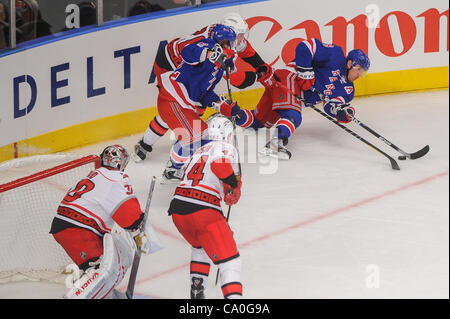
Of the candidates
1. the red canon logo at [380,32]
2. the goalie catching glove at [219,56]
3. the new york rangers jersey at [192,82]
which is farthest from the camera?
the red canon logo at [380,32]

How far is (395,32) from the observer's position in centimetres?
645

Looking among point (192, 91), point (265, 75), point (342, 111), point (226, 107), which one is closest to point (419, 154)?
point (342, 111)

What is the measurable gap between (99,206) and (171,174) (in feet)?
4.71

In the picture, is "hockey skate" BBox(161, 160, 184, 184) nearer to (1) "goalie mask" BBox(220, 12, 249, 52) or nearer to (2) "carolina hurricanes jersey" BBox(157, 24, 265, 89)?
(2) "carolina hurricanes jersey" BBox(157, 24, 265, 89)

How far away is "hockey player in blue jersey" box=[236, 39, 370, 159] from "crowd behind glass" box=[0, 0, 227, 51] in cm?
90

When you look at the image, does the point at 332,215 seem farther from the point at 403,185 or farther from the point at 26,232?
the point at 26,232

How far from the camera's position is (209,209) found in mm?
3527

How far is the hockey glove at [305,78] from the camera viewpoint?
541 centimetres

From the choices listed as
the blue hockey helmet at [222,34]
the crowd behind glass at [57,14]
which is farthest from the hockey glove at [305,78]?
the crowd behind glass at [57,14]

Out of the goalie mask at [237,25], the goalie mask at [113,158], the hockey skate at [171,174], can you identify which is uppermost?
the goalie mask at [237,25]

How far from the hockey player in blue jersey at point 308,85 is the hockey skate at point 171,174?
0.56 m

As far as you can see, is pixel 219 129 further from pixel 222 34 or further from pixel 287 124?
pixel 287 124

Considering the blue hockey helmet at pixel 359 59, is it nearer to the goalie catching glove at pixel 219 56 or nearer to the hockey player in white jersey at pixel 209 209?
the goalie catching glove at pixel 219 56
